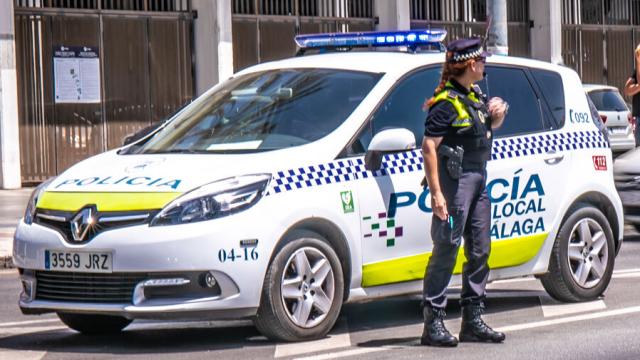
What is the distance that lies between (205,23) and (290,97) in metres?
17.5

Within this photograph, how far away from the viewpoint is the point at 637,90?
15.2m

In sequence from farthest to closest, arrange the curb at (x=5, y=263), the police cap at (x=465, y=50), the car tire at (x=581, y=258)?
the curb at (x=5, y=263), the car tire at (x=581, y=258), the police cap at (x=465, y=50)

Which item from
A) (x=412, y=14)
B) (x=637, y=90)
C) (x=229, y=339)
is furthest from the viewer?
(x=412, y=14)

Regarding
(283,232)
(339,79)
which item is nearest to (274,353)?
(283,232)

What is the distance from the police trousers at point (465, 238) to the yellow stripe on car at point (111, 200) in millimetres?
1422

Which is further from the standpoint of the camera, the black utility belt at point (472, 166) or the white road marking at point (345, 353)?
the black utility belt at point (472, 166)

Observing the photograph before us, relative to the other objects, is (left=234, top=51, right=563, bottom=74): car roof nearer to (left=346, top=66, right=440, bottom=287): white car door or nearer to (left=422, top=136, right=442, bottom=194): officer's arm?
(left=346, top=66, right=440, bottom=287): white car door

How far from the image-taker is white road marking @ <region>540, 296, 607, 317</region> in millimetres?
9230

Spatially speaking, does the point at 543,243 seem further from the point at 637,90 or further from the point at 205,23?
the point at 205,23

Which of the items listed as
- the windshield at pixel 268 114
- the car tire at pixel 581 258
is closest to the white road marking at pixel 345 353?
the windshield at pixel 268 114

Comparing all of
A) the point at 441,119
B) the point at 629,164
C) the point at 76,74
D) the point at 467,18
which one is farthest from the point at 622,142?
the point at 441,119

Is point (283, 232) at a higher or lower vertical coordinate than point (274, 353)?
higher

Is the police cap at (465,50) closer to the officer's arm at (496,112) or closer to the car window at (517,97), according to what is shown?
the officer's arm at (496,112)

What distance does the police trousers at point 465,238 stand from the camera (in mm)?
7859
